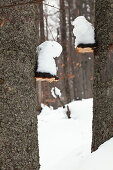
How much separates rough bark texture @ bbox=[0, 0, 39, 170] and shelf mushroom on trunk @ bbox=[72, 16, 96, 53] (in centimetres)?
101

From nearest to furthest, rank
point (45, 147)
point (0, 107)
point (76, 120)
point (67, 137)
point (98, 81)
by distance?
point (0, 107) < point (98, 81) < point (45, 147) < point (67, 137) < point (76, 120)

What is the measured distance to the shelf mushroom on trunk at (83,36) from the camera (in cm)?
300

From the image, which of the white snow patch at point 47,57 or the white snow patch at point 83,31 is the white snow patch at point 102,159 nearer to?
the white snow patch at point 47,57

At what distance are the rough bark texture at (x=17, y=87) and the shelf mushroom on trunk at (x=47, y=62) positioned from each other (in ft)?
0.29

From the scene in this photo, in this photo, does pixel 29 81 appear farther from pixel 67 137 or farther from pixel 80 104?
pixel 80 104

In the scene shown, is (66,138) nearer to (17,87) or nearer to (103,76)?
(103,76)

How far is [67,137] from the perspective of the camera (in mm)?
6242

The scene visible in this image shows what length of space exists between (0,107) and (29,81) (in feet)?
1.18

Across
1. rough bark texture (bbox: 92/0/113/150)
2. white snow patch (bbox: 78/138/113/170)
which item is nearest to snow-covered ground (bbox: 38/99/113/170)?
white snow patch (bbox: 78/138/113/170)

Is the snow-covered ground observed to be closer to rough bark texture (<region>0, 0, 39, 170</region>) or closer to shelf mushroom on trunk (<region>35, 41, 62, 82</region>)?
rough bark texture (<region>0, 0, 39, 170</region>)

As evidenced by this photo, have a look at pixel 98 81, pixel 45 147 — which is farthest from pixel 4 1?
pixel 45 147

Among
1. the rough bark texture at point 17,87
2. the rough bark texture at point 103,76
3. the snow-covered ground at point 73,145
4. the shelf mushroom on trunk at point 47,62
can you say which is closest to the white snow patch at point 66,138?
the snow-covered ground at point 73,145

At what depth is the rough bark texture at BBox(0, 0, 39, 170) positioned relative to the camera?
197 centimetres

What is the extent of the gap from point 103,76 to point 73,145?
9.19 feet
